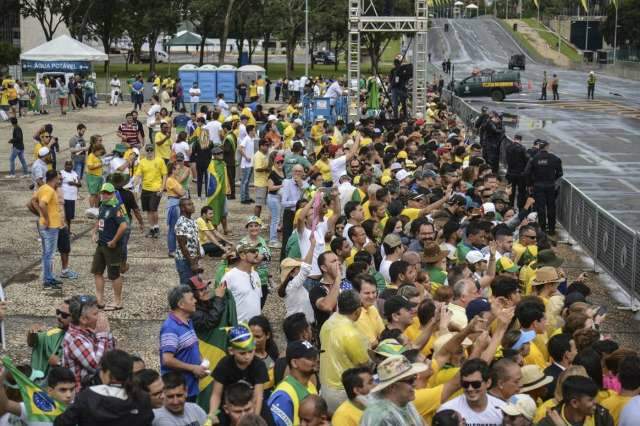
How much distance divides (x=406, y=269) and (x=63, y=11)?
231 feet

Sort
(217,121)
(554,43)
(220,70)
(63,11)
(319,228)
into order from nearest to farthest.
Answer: (319,228) → (217,121) → (220,70) → (63,11) → (554,43)

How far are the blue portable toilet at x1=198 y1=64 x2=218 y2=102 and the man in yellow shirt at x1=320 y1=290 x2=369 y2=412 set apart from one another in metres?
40.2

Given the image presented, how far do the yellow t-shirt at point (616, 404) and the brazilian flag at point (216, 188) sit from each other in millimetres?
10199

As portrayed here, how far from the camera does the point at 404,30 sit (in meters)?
34.0

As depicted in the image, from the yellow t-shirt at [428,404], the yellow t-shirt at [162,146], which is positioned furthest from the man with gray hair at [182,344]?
the yellow t-shirt at [162,146]

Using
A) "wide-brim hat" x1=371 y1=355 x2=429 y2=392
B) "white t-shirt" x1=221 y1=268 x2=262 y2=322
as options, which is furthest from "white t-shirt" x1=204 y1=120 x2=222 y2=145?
"wide-brim hat" x1=371 y1=355 x2=429 y2=392

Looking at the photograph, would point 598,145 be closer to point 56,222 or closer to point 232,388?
point 56,222

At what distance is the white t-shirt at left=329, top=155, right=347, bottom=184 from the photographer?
677 inches

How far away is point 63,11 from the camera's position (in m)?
75.5

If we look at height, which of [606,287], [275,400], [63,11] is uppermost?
[63,11]

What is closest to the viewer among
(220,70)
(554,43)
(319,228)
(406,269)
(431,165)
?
(406,269)

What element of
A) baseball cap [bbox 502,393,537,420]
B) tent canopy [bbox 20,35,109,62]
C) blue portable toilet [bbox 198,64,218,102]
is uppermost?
tent canopy [bbox 20,35,109,62]

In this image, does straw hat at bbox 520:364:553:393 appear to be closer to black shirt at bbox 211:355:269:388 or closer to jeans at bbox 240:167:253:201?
black shirt at bbox 211:355:269:388

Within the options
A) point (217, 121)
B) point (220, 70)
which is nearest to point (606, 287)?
point (217, 121)
